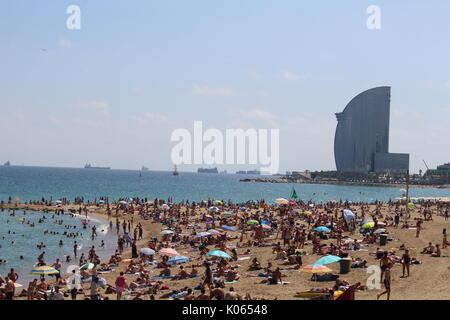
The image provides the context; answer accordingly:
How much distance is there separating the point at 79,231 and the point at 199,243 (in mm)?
13354

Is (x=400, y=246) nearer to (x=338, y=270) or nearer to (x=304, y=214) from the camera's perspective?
(x=338, y=270)

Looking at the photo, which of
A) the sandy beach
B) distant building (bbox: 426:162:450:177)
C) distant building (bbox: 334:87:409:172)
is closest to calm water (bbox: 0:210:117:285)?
the sandy beach

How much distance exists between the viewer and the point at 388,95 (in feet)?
655

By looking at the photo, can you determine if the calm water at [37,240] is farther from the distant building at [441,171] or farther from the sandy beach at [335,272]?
the distant building at [441,171]

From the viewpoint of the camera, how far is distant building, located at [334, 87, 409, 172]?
643ft

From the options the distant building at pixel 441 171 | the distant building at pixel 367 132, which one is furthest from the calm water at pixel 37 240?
the distant building at pixel 441 171

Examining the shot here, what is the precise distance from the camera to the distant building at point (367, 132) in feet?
643

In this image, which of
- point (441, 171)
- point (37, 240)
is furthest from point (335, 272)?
point (441, 171)

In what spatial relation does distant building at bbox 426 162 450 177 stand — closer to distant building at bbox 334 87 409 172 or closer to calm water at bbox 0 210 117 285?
distant building at bbox 334 87 409 172

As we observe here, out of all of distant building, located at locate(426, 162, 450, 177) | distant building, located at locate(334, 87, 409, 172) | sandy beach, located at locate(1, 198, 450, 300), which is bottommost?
sandy beach, located at locate(1, 198, 450, 300)

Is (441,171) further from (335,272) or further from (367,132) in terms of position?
(335,272)

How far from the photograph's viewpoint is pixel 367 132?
641 feet
